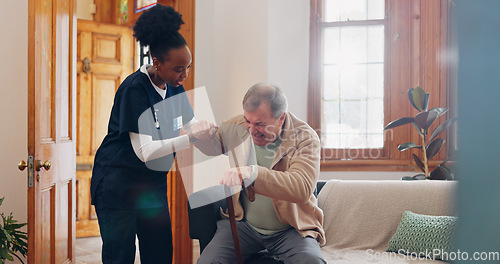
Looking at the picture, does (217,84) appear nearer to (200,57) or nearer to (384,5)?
(200,57)

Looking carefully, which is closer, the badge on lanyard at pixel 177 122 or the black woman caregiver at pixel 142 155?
the black woman caregiver at pixel 142 155

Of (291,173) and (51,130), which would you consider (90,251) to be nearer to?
(51,130)

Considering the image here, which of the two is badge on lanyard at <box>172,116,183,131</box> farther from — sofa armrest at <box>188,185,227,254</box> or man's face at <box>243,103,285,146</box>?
sofa armrest at <box>188,185,227,254</box>

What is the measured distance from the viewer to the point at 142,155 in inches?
77.3

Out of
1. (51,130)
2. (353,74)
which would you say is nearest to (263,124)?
(51,130)

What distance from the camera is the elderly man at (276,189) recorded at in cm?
204

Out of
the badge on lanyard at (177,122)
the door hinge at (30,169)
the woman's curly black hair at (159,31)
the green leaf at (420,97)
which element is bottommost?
the door hinge at (30,169)

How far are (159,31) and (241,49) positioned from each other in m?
2.13

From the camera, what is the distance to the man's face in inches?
84.6

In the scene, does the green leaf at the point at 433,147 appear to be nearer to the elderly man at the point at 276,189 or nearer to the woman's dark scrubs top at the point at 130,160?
the elderly man at the point at 276,189

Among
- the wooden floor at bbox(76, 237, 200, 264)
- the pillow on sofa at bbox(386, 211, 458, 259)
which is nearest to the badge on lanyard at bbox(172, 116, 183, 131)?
the pillow on sofa at bbox(386, 211, 458, 259)

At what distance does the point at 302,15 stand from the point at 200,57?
3.40 feet

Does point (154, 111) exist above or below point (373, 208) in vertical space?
above

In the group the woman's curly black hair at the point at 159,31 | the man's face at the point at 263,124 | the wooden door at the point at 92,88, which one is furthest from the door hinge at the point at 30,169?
the wooden door at the point at 92,88
